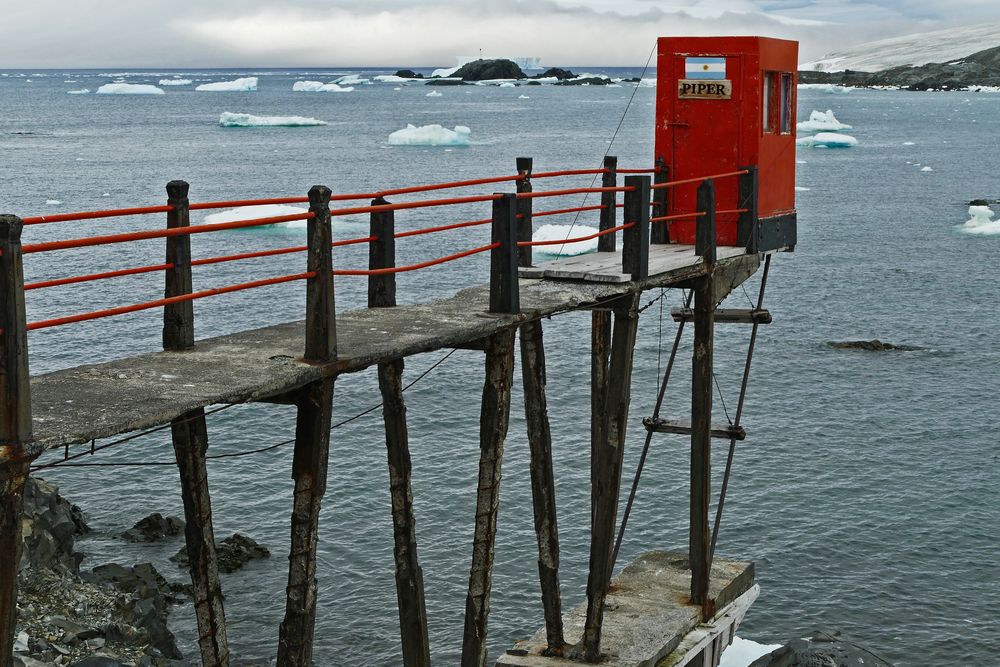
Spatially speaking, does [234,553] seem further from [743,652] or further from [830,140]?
[830,140]

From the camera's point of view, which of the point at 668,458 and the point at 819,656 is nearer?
the point at 819,656

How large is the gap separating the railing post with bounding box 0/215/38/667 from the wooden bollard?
647 centimetres

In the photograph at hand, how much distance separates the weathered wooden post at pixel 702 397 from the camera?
13.2 m

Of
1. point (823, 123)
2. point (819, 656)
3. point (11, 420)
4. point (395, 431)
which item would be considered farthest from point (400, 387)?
point (823, 123)

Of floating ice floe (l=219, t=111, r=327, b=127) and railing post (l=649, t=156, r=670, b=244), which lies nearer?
railing post (l=649, t=156, r=670, b=244)

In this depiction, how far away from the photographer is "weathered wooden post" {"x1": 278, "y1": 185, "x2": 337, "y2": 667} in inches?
321

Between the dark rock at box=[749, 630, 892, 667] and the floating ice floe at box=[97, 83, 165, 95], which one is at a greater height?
the floating ice floe at box=[97, 83, 165, 95]

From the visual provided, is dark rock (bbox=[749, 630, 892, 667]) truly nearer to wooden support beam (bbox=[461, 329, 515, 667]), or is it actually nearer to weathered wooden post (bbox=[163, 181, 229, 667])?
wooden support beam (bbox=[461, 329, 515, 667])

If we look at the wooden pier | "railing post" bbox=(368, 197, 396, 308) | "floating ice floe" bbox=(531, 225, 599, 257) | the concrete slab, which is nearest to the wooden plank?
the wooden pier

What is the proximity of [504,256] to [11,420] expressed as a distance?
4.55m

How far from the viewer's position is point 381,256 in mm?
10328

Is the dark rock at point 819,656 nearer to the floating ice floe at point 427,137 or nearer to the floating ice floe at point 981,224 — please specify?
the floating ice floe at point 981,224

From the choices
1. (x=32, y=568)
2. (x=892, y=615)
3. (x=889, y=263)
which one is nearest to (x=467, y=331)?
(x=32, y=568)

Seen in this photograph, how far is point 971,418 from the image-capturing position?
27797mm
